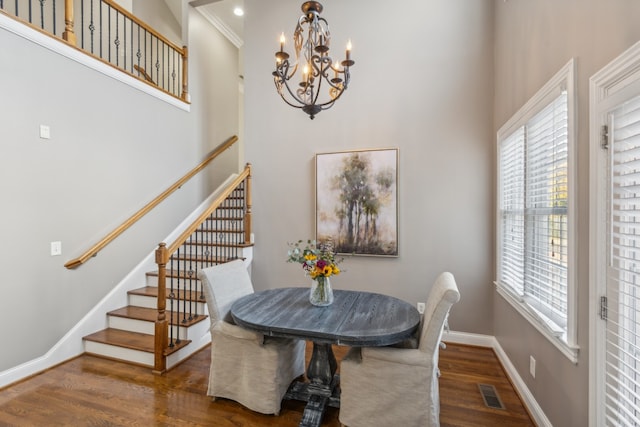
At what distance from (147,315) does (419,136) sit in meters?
3.41

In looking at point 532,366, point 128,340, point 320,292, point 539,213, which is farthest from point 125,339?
point 539,213

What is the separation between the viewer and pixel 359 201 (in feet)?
11.7

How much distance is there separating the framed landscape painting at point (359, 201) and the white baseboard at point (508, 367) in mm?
1091

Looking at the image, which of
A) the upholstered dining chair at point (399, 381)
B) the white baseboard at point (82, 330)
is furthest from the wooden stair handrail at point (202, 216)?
the upholstered dining chair at point (399, 381)

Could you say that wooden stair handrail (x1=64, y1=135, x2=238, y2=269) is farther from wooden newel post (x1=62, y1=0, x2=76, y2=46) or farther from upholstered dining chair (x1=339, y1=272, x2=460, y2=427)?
upholstered dining chair (x1=339, y1=272, x2=460, y2=427)

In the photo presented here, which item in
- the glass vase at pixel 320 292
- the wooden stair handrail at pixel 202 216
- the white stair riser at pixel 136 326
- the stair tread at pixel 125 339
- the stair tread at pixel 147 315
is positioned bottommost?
the stair tread at pixel 125 339

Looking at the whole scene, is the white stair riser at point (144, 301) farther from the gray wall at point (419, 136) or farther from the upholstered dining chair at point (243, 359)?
the upholstered dining chair at point (243, 359)

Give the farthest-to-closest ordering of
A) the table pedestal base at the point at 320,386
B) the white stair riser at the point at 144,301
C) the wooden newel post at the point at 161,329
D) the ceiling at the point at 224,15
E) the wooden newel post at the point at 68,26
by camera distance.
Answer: the ceiling at the point at 224,15 < the white stair riser at the point at 144,301 < the wooden newel post at the point at 68,26 < the wooden newel post at the point at 161,329 < the table pedestal base at the point at 320,386

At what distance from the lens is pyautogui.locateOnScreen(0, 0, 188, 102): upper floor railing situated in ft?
10.6

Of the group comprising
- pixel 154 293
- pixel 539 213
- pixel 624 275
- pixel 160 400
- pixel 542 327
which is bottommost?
pixel 160 400

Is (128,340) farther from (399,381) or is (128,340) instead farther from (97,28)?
(97,28)

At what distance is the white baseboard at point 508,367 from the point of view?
2.07 m

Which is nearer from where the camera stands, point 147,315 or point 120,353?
point 120,353

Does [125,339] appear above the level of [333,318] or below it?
below
